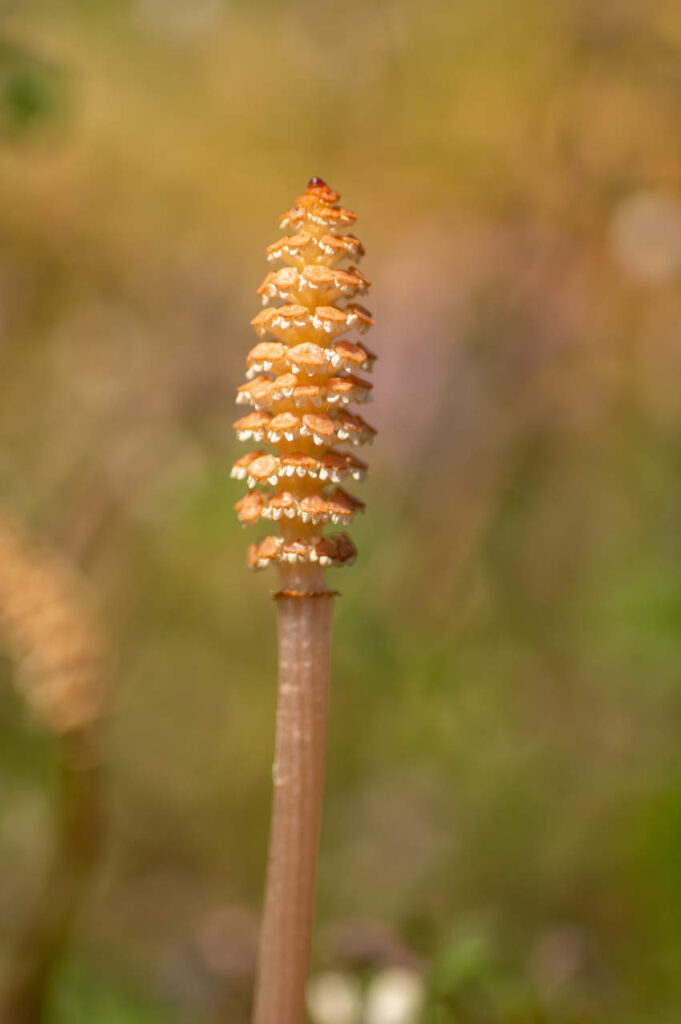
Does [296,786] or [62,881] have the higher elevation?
[296,786]

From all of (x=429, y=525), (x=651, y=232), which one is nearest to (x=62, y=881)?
(x=429, y=525)

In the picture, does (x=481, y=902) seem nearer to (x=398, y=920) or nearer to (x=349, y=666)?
(x=398, y=920)

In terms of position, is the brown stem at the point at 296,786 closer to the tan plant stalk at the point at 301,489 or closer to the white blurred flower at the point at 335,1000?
the tan plant stalk at the point at 301,489

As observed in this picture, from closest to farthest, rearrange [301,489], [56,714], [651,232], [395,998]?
1. [301,489]
2. [395,998]
3. [56,714]
4. [651,232]

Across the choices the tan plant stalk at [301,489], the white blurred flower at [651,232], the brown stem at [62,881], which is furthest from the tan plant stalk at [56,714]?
the white blurred flower at [651,232]

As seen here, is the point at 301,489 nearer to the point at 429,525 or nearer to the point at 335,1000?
the point at 335,1000

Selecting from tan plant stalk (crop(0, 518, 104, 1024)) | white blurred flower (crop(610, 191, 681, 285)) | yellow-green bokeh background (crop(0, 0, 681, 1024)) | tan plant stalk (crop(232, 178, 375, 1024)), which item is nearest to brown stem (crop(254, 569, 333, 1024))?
tan plant stalk (crop(232, 178, 375, 1024))

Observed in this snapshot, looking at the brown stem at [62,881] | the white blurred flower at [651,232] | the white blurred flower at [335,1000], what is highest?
the white blurred flower at [651,232]
